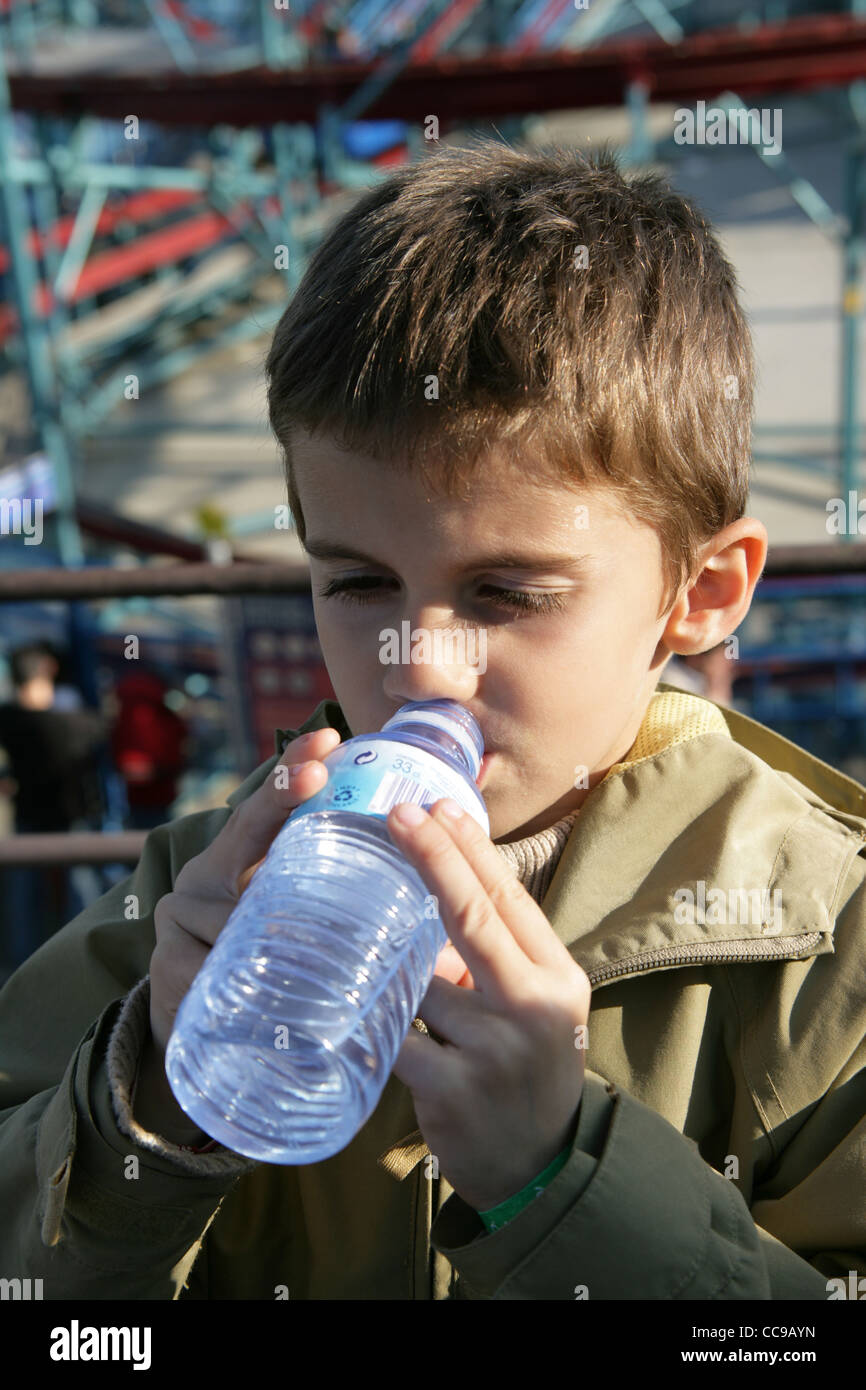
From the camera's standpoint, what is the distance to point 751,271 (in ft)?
42.5

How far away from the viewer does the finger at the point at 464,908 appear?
43.1 inches

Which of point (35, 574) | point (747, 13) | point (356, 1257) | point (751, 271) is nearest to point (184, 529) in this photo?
point (751, 271)

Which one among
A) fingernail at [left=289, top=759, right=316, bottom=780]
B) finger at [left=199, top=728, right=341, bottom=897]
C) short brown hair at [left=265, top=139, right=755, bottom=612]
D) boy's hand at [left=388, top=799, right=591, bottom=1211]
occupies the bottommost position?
boy's hand at [left=388, top=799, right=591, bottom=1211]

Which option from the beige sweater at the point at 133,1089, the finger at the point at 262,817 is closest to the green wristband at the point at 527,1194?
the beige sweater at the point at 133,1089

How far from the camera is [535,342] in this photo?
134 centimetres

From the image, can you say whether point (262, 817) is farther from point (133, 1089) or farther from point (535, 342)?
point (535, 342)

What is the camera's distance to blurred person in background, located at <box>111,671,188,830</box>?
5953 mm

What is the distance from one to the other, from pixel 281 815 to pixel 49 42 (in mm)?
15832

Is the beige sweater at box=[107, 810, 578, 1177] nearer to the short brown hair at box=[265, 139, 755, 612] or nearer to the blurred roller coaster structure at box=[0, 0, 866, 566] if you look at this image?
the short brown hair at box=[265, 139, 755, 612]

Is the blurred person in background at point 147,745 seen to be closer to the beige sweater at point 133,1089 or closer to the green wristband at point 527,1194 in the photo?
the beige sweater at point 133,1089

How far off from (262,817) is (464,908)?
0.26 meters

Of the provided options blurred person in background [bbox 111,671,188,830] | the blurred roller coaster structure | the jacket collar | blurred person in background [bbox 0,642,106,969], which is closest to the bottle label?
the jacket collar

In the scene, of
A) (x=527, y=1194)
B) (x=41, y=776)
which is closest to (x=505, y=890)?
(x=527, y=1194)
